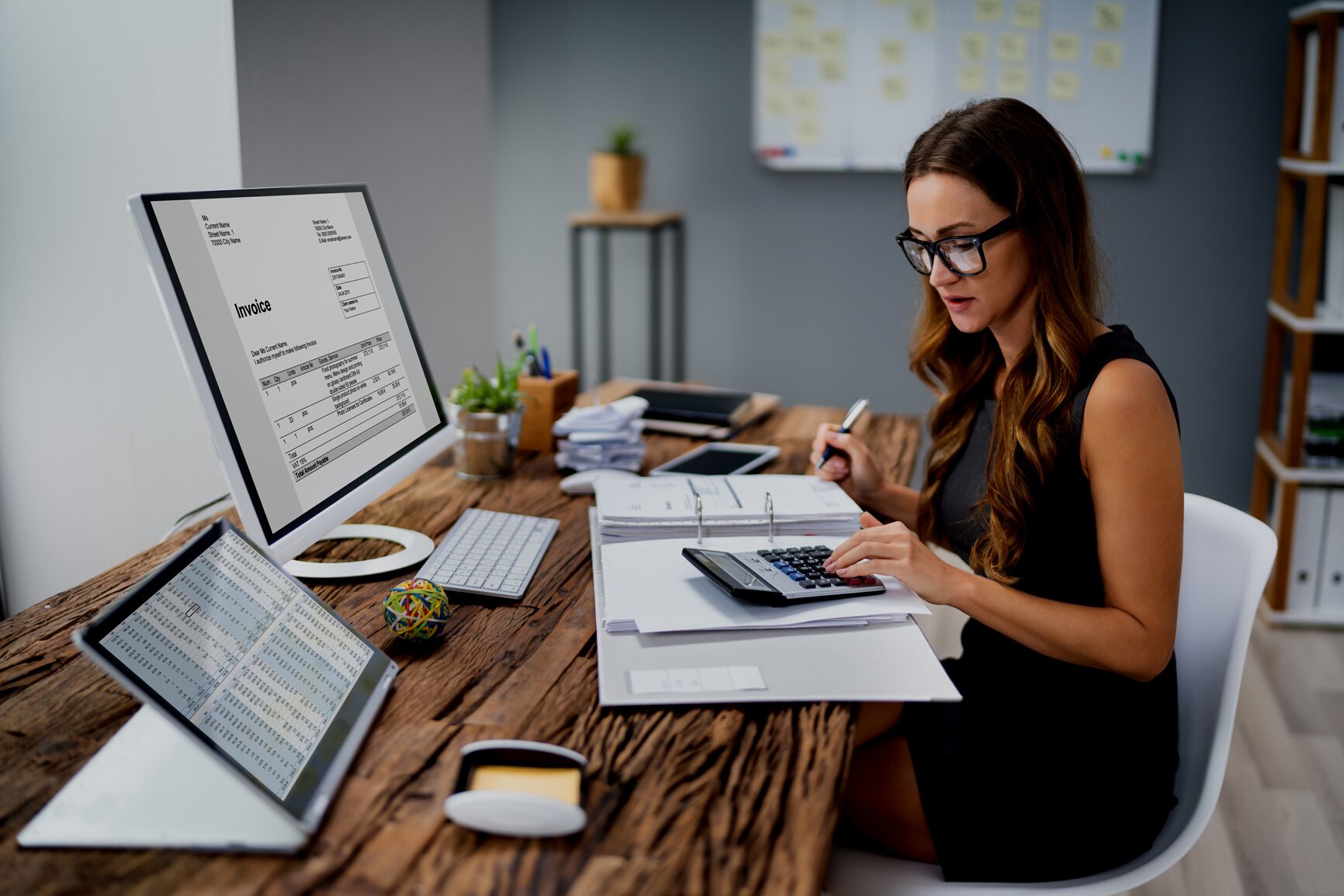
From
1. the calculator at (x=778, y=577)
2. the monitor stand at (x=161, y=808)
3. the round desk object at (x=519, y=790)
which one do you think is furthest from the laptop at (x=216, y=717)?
the calculator at (x=778, y=577)

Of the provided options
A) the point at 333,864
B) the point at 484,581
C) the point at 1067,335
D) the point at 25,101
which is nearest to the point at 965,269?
the point at 1067,335

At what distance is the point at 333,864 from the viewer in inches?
31.0

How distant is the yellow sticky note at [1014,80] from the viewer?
3.63 metres

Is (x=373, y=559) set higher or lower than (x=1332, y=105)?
lower

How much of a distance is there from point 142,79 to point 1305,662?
2921mm

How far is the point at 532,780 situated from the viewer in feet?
2.89

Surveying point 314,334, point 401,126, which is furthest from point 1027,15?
point 314,334

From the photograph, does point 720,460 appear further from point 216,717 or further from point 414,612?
point 216,717

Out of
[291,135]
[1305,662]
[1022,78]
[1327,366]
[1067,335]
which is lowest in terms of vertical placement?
[1305,662]

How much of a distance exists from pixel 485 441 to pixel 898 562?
803 millimetres

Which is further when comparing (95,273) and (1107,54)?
(1107,54)

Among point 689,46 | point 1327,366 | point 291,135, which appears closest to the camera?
point 291,135

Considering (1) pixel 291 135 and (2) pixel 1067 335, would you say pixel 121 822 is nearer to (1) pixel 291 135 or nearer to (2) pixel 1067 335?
(2) pixel 1067 335

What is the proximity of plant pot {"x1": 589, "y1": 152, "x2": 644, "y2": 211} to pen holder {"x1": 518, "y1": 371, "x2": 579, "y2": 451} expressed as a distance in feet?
6.21
